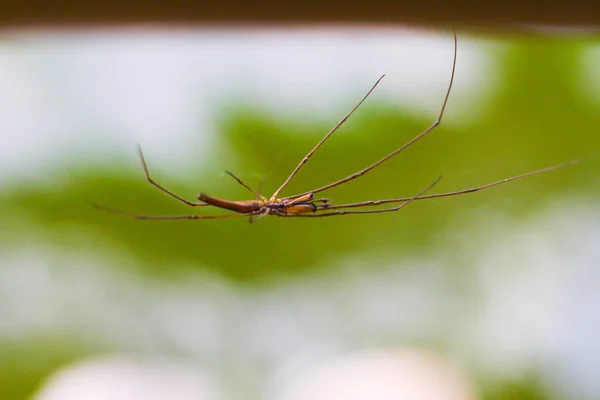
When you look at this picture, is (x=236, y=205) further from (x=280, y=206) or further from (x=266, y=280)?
(x=266, y=280)

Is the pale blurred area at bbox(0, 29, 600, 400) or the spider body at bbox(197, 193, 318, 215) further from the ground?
the pale blurred area at bbox(0, 29, 600, 400)

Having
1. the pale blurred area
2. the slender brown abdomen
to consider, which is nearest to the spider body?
the slender brown abdomen

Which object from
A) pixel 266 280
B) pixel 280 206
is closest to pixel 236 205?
pixel 280 206

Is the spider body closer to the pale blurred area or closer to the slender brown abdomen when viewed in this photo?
the slender brown abdomen

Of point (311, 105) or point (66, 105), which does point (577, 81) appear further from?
point (66, 105)

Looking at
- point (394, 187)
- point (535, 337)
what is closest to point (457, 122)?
point (394, 187)

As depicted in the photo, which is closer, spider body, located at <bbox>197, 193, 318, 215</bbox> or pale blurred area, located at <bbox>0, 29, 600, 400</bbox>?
spider body, located at <bbox>197, 193, 318, 215</bbox>

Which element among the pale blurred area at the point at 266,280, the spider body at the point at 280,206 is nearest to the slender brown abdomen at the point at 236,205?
the spider body at the point at 280,206

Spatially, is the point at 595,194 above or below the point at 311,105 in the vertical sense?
below
